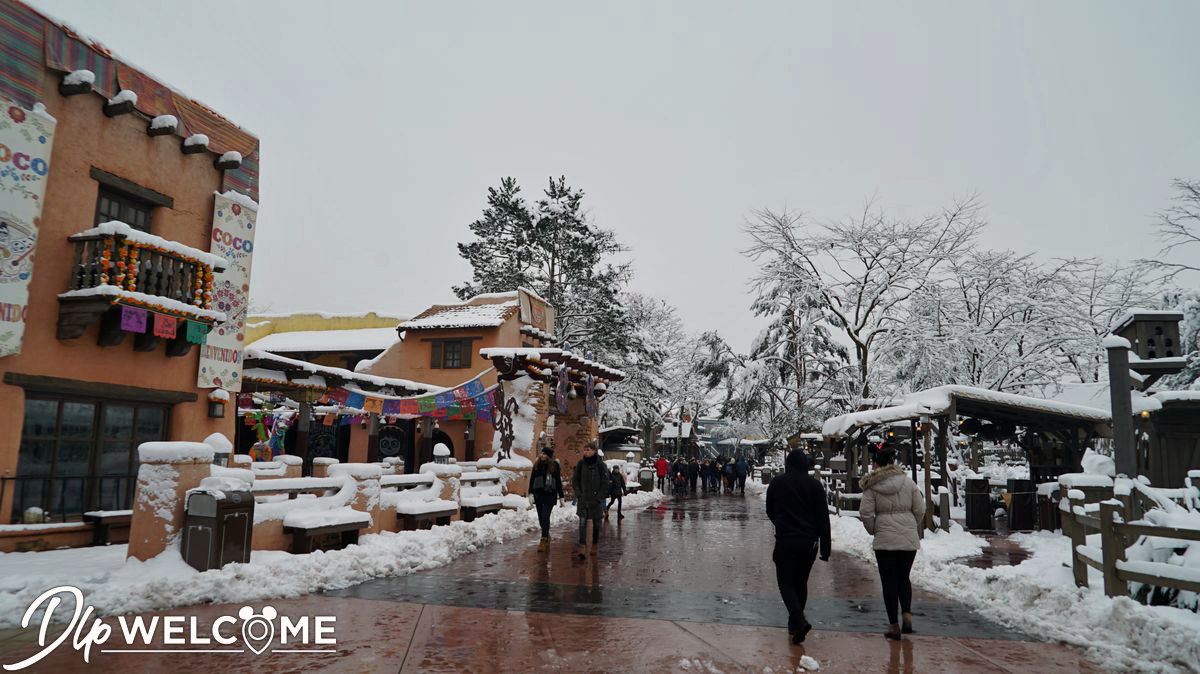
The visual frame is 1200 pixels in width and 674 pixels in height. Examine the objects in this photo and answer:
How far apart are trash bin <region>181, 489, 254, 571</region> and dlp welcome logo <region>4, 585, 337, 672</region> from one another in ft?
4.29

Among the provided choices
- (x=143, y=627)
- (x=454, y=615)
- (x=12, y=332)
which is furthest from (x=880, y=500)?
(x=12, y=332)

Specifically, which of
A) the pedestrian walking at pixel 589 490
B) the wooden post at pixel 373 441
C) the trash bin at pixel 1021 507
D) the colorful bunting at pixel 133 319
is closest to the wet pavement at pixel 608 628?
the pedestrian walking at pixel 589 490

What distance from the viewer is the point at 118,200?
487 inches

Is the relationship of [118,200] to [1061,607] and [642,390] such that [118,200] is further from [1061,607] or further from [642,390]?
[642,390]

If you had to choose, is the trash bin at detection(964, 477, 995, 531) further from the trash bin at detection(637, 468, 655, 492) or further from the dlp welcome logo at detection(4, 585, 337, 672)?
the trash bin at detection(637, 468, 655, 492)

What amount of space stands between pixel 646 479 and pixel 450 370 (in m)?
10.2

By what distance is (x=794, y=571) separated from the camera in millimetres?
6758

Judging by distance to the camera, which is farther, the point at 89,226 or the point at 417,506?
the point at 417,506

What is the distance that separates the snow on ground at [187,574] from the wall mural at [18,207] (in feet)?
10.8

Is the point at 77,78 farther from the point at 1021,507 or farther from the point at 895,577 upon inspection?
the point at 1021,507

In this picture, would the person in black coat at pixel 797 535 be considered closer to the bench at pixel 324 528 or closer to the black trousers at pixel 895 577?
the black trousers at pixel 895 577

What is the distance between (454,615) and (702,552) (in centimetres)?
651

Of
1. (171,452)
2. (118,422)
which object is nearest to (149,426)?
(118,422)

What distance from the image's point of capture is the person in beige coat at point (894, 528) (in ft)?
22.6
